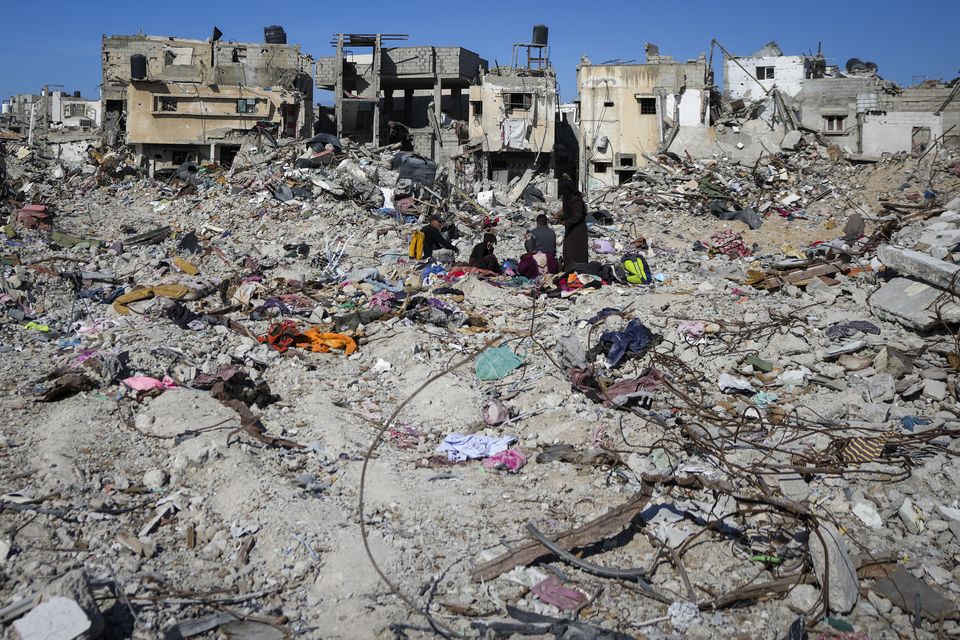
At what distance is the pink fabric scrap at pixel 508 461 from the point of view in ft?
17.8

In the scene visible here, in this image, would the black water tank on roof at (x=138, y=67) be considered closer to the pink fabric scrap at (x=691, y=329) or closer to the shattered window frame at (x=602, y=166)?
the shattered window frame at (x=602, y=166)

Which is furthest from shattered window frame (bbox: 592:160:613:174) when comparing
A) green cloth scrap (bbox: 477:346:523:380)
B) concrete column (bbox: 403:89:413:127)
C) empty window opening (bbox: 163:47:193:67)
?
green cloth scrap (bbox: 477:346:523:380)

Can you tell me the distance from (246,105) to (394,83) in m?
7.54

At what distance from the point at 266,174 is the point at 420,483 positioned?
13851mm

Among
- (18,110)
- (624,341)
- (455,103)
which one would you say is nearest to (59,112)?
(18,110)

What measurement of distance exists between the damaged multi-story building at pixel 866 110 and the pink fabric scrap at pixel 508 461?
21.9 metres

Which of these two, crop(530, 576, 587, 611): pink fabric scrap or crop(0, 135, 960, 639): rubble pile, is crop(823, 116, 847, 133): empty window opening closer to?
crop(0, 135, 960, 639): rubble pile

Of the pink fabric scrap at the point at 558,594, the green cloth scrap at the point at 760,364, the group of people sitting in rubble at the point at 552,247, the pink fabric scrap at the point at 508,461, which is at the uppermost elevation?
the group of people sitting in rubble at the point at 552,247

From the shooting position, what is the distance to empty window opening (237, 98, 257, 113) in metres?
26.4

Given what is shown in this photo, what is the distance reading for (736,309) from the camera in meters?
8.32

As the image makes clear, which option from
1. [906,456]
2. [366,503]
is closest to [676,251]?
[906,456]

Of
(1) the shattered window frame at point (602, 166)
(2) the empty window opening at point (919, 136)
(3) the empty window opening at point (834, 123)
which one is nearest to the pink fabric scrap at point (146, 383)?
(1) the shattered window frame at point (602, 166)

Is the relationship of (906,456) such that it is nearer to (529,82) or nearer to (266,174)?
(266,174)

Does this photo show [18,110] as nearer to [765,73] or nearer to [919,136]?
[765,73]
